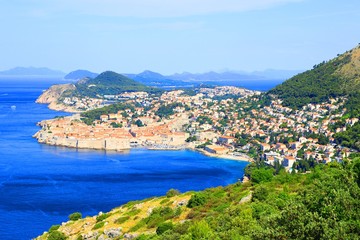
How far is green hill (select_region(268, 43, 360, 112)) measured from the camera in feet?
158

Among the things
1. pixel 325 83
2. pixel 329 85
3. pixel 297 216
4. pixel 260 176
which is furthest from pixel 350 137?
pixel 297 216

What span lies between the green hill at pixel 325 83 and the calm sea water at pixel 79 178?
47.4 feet

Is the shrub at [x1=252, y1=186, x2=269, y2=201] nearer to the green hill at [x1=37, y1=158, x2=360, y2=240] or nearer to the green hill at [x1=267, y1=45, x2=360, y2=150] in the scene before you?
the green hill at [x1=37, y1=158, x2=360, y2=240]

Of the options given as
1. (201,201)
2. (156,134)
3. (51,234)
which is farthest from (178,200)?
(156,134)

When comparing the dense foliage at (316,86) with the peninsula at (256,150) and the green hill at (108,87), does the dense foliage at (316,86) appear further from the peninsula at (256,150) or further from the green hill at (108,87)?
the green hill at (108,87)

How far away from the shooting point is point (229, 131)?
48.4m

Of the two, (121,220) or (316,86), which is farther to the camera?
(316,86)

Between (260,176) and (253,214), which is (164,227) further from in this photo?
(260,176)

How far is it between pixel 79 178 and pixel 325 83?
1153 inches

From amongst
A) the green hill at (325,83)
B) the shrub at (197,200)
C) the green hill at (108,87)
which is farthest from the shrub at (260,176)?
the green hill at (108,87)

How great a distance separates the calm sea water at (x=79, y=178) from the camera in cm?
2398

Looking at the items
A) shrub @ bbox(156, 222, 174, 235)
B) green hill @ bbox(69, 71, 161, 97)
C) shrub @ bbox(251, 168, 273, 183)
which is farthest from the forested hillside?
green hill @ bbox(69, 71, 161, 97)

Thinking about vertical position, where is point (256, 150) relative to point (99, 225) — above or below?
below

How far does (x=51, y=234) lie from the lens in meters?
13.4
